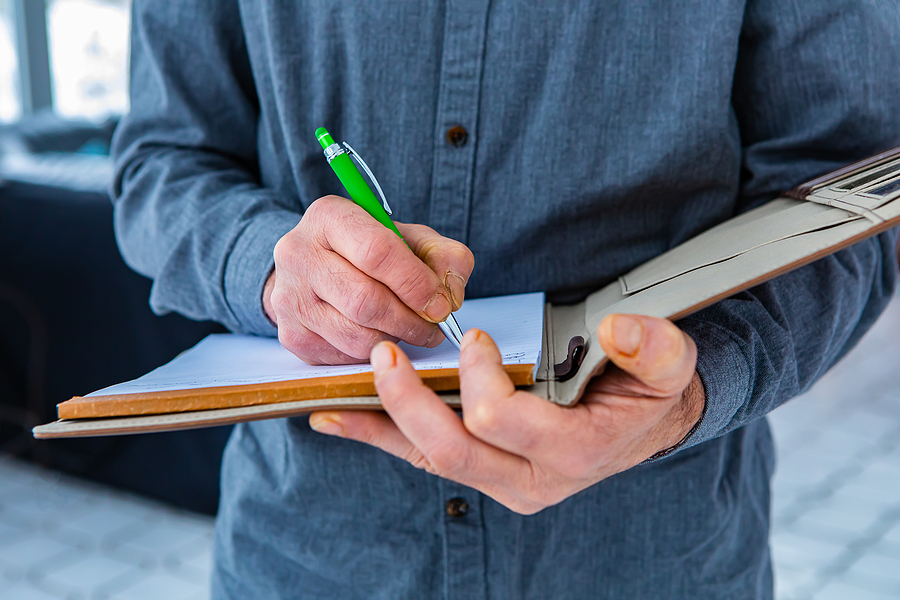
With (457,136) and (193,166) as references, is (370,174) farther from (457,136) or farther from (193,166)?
(193,166)

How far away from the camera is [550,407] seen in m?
0.43

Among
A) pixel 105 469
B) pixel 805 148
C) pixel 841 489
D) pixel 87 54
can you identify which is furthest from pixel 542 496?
pixel 87 54

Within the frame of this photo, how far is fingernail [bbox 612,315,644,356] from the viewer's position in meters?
0.41

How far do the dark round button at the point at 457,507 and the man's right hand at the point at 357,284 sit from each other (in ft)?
0.68

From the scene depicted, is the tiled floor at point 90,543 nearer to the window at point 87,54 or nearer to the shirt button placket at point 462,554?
the shirt button placket at point 462,554

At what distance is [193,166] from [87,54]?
5484 mm

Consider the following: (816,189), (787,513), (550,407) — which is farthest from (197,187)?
(787,513)

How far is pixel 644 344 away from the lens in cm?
41

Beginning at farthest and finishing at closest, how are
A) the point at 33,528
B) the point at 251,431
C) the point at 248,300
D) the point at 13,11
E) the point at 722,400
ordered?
the point at 13,11, the point at 33,528, the point at 251,431, the point at 248,300, the point at 722,400

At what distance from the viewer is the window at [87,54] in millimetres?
4906

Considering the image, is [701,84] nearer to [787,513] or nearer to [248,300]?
[248,300]

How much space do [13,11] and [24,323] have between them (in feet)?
10.2

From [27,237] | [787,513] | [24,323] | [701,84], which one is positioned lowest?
[787,513]

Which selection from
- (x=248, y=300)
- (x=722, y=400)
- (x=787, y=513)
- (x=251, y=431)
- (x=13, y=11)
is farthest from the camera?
(x=13, y=11)
